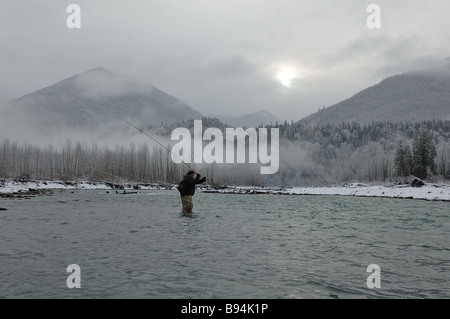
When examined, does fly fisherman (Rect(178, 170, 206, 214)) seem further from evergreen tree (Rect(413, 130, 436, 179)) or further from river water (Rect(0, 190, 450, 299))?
evergreen tree (Rect(413, 130, 436, 179))

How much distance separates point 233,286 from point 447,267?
23.9 feet

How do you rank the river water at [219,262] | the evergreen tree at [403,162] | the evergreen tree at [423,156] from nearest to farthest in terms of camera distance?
the river water at [219,262] < the evergreen tree at [423,156] < the evergreen tree at [403,162]

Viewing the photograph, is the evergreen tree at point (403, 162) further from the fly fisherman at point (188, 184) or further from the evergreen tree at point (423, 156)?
the fly fisherman at point (188, 184)

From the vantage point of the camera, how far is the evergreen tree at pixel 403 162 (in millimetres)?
128500

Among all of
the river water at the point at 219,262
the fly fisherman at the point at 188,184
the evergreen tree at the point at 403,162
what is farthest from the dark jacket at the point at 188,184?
the evergreen tree at the point at 403,162

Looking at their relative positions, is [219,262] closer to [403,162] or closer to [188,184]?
[188,184]

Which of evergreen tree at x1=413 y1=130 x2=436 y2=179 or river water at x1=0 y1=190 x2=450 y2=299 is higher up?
evergreen tree at x1=413 y1=130 x2=436 y2=179

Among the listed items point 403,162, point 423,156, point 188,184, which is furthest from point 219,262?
point 403,162

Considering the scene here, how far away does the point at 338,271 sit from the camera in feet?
36.4

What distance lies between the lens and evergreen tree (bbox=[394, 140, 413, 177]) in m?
128

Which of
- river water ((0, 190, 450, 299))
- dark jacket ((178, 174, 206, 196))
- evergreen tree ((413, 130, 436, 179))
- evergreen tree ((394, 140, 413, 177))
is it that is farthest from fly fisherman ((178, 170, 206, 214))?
evergreen tree ((394, 140, 413, 177))
